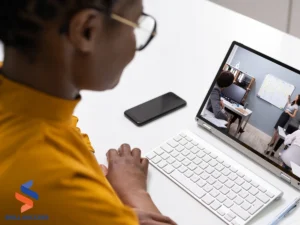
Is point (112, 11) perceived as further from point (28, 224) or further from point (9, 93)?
point (28, 224)

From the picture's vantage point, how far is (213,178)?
94cm

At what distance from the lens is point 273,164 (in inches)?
37.8

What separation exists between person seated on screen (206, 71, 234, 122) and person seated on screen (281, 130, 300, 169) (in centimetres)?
16

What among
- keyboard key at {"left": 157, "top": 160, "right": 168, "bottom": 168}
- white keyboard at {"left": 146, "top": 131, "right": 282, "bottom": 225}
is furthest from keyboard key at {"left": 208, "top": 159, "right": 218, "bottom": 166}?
keyboard key at {"left": 157, "top": 160, "right": 168, "bottom": 168}

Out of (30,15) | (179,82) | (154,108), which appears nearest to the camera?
(30,15)

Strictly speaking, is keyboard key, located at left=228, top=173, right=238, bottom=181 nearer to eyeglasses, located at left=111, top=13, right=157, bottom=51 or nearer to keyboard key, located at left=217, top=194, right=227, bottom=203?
keyboard key, located at left=217, top=194, right=227, bottom=203

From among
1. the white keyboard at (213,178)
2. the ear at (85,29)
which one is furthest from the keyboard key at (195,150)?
the ear at (85,29)

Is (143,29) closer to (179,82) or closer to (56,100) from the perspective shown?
(56,100)

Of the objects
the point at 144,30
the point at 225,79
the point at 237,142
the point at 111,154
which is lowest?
the point at 111,154

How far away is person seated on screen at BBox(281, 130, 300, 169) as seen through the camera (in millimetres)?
931

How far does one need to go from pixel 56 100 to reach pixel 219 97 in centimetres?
51

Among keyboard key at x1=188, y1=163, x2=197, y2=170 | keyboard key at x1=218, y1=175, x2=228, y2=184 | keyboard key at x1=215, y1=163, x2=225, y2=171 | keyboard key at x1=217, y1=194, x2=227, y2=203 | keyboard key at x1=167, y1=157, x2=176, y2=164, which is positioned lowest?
keyboard key at x1=167, y1=157, x2=176, y2=164

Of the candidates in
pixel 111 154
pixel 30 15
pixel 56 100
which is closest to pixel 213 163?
pixel 111 154

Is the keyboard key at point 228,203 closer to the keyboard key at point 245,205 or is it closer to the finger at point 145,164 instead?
the keyboard key at point 245,205
